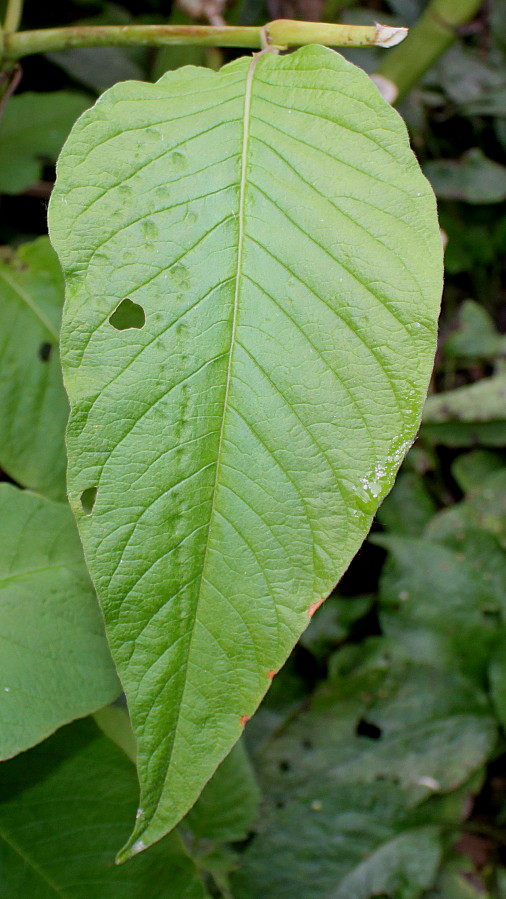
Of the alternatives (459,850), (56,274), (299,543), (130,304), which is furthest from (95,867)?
(459,850)

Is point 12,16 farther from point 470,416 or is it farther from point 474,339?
point 474,339

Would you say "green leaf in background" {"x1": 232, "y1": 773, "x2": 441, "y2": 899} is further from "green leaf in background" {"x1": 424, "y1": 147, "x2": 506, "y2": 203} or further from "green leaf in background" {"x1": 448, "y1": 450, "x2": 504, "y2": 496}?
"green leaf in background" {"x1": 424, "y1": 147, "x2": 506, "y2": 203}

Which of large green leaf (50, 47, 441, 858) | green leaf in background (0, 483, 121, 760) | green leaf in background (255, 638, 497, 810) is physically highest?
large green leaf (50, 47, 441, 858)

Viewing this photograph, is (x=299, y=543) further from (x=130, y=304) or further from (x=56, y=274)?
(x=56, y=274)

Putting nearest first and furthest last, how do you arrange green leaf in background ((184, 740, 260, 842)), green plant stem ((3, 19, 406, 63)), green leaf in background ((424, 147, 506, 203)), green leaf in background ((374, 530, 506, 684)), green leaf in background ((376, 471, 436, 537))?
green plant stem ((3, 19, 406, 63)) < green leaf in background ((184, 740, 260, 842)) < green leaf in background ((374, 530, 506, 684)) < green leaf in background ((376, 471, 436, 537)) < green leaf in background ((424, 147, 506, 203))

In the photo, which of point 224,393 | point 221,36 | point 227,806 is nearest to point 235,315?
point 224,393

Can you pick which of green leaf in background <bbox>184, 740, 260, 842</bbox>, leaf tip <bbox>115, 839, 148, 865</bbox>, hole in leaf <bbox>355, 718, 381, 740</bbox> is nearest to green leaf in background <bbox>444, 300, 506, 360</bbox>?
hole in leaf <bbox>355, 718, 381, 740</bbox>

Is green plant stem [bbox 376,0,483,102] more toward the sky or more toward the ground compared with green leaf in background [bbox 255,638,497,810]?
more toward the sky
